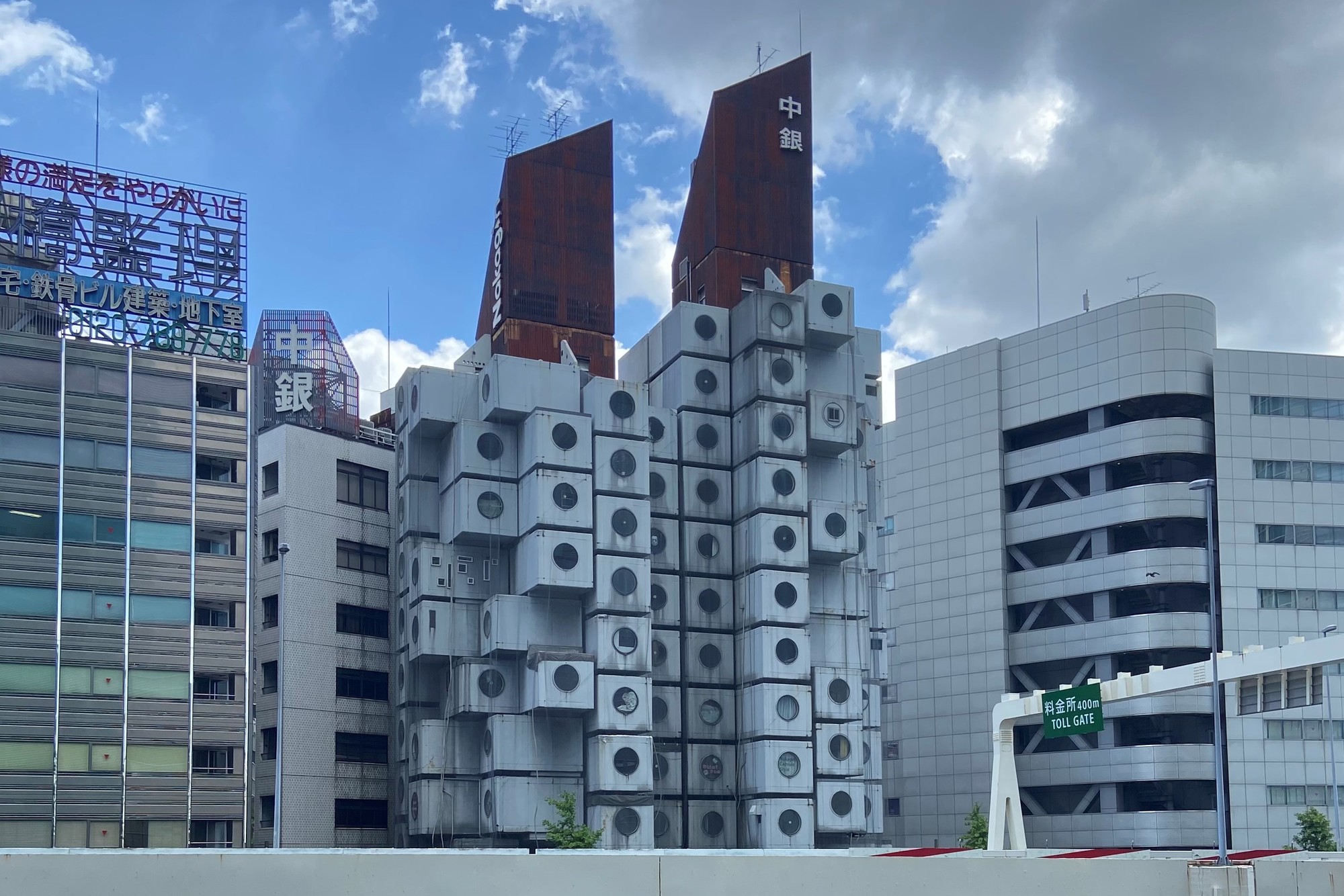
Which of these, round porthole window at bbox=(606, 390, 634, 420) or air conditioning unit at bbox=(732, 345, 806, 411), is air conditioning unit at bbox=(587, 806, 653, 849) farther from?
air conditioning unit at bbox=(732, 345, 806, 411)

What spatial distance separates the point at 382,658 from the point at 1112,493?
45.8m

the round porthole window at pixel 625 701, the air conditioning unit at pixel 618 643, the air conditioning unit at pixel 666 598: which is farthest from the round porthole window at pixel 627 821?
the air conditioning unit at pixel 666 598

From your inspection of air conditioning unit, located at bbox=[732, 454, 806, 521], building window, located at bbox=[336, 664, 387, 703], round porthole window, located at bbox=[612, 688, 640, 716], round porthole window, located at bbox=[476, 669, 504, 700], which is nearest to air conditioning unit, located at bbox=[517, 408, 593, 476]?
air conditioning unit, located at bbox=[732, 454, 806, 521]

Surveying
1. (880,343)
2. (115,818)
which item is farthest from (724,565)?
(115,818)

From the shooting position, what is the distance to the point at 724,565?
80875 millimetres

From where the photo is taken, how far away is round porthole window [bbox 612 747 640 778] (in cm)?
7231

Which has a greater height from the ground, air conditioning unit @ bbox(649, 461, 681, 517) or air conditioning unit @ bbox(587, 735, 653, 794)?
air conditioning unit @ bbox(649, 461, 681, 517)

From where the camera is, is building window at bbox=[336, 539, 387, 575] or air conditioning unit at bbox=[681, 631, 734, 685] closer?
air conditioning unit at bbox=[681, 631, 734, 685]

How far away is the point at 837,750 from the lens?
259 feet

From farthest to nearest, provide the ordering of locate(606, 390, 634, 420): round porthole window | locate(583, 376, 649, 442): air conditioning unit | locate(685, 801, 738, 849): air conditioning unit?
locate(685, 801, 738, 849): air conditioning unit, locate(606, 390, 634, 420): round porthole window, locate(583, 376, 649, 442): air conditioning unit

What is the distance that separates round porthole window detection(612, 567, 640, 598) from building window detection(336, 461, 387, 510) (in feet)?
61.9

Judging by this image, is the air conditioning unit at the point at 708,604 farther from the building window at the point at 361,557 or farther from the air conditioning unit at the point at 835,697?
the building window at the point at 361,557

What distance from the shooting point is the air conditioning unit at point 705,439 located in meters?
81.2

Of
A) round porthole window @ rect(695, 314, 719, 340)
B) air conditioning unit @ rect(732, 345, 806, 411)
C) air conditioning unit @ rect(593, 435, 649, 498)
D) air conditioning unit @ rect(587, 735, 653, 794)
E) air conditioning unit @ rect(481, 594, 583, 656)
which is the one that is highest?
round porthole window @ rect(695, 314, 719, 340)
